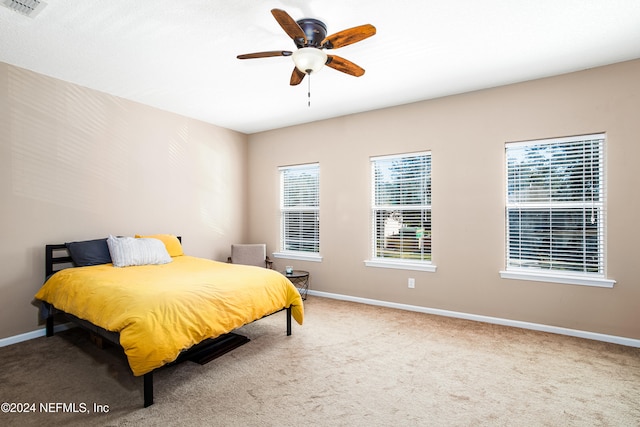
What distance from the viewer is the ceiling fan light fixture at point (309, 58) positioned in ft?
7.58

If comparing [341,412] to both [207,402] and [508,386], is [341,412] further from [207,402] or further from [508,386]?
[508,386]

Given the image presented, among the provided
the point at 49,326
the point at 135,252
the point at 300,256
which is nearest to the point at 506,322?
the point at 300,256

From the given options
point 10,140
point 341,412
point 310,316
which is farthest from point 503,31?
point 10,140

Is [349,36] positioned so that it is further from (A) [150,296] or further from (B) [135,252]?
(B) [135,252]

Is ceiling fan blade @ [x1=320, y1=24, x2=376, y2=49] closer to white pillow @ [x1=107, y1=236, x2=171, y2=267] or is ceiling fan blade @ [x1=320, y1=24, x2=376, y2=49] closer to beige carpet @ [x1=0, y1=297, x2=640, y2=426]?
beige carpet @ [x1=0, y1=297, x2=640, y2=426]

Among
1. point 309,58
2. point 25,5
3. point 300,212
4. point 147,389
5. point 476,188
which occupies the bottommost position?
point 147,389

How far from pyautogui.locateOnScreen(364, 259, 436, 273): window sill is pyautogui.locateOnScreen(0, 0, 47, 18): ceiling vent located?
405 cm

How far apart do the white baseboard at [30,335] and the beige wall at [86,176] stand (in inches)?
2.1

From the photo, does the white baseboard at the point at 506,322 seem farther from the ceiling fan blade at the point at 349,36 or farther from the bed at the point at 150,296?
the ceiling fan blade at the point at 349,36

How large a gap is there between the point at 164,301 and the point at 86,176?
236cm

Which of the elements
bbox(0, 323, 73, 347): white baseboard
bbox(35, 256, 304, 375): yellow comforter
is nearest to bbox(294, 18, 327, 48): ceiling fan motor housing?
bbox(35, 256, 304, 375): yellow comforter

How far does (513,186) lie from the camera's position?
3666 millimetres

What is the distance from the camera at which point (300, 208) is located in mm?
5301

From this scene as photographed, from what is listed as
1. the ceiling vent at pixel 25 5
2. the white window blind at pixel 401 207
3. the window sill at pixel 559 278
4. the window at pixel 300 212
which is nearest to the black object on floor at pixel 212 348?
the window at pixel 300 212
